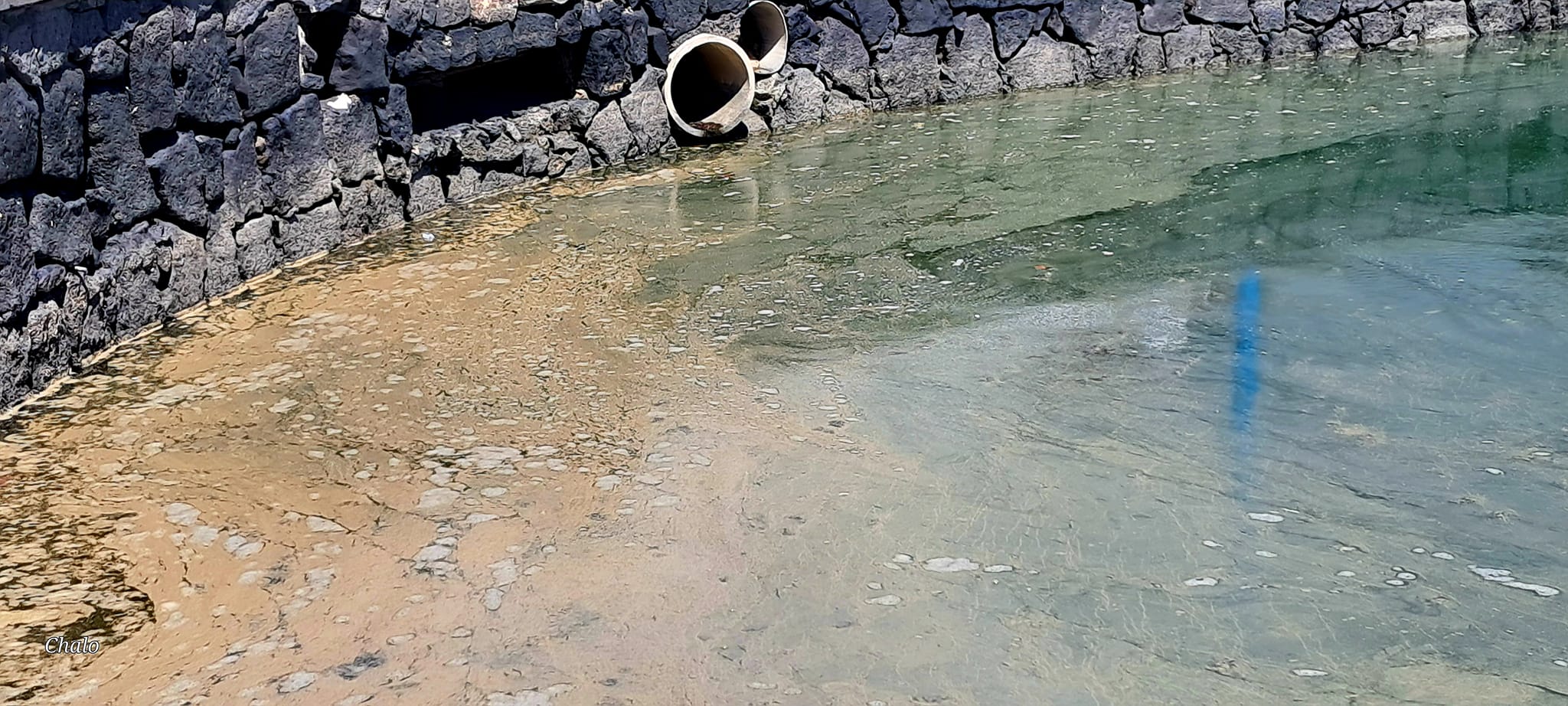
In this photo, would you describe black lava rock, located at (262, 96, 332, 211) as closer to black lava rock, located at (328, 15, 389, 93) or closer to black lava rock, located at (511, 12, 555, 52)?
black lava rock, located at (328, 15, 389, 93)

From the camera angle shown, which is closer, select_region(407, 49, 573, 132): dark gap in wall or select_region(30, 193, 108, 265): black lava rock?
select_region(30, 193, 108, 265): black lava rock

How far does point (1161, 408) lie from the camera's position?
406 centimetres

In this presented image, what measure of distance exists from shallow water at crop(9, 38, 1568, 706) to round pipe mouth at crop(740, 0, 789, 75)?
1.95m

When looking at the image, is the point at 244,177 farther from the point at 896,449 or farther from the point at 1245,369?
the point at 1245,369

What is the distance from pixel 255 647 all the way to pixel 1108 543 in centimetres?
A: 192

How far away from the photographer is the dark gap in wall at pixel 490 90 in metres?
7.15

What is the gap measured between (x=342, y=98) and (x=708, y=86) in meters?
2.82

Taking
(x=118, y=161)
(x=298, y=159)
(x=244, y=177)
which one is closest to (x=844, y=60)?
(x=298, y=159)

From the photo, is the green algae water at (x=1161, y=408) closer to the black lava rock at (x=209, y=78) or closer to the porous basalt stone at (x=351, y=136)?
the porous basalt stone at (x=351, y=136)

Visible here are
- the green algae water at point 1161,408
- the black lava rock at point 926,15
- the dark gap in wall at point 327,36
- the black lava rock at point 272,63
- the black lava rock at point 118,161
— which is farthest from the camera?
the black lava rock at point 926,15

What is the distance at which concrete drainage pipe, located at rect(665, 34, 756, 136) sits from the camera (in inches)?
A: 313

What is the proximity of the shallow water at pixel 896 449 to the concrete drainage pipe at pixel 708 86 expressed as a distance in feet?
4.55

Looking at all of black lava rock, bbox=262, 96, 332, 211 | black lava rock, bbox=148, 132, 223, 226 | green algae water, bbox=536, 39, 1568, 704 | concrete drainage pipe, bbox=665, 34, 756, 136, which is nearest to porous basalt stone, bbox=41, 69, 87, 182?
black lava rock, bbox=148, 132, 223, 226

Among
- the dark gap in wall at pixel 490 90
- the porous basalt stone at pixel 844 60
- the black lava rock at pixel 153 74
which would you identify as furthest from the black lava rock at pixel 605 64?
the black lava rock at pixel 153 74
